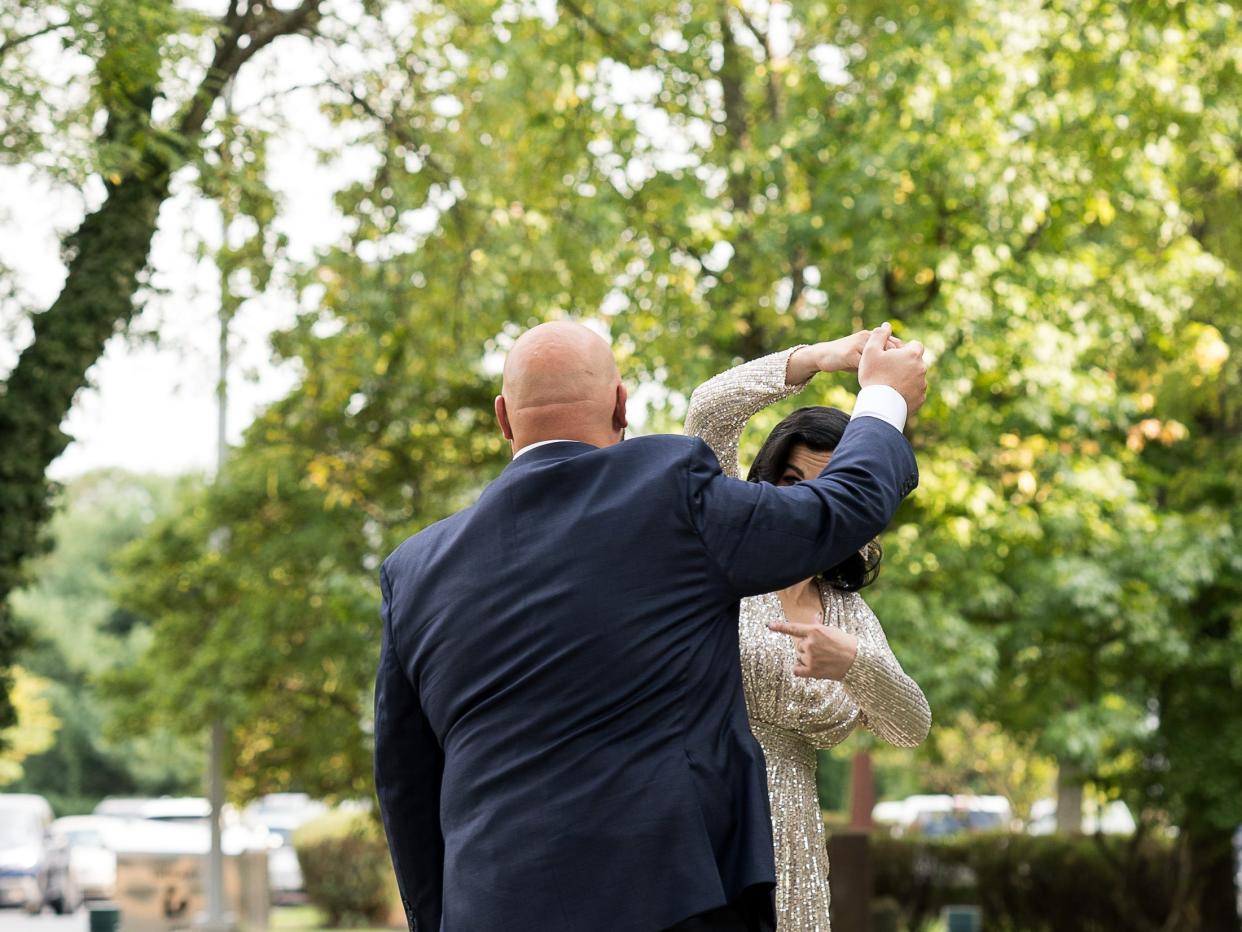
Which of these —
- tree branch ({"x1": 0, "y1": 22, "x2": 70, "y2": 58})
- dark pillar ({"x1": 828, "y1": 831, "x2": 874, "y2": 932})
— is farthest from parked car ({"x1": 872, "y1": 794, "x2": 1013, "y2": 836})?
tree branch ({"x1": 0, "y1": 22, "x2": 70, "y2": 58})

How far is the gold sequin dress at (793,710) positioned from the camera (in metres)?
3.30

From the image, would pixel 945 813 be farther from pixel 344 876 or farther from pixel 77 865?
pixel 77 865

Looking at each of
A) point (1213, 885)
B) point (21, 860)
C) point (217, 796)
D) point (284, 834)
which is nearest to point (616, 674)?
point (217, 796)

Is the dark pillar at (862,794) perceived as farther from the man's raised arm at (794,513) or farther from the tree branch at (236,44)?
the man's raised arm at (794,513)

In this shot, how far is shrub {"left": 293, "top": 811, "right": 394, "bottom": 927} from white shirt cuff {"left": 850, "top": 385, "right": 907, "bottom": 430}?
71.6 feet

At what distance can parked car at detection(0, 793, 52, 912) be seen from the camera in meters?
32.8

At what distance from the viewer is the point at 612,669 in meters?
2.50

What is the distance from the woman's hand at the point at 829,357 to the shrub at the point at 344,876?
21524 millimetres

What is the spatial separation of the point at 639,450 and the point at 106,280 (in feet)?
31.0

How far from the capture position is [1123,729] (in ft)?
48.3

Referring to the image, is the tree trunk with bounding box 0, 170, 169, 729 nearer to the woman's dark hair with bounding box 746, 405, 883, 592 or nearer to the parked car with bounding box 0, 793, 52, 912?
the woman's dark hair with bounding box 746, 405, 883, 592

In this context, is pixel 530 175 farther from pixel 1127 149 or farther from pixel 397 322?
pixel 1127 149

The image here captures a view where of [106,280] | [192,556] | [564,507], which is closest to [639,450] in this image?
[564,507]

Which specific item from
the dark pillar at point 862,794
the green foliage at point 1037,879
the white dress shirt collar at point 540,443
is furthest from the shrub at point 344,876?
the white dress shirt collar at point 540,443
